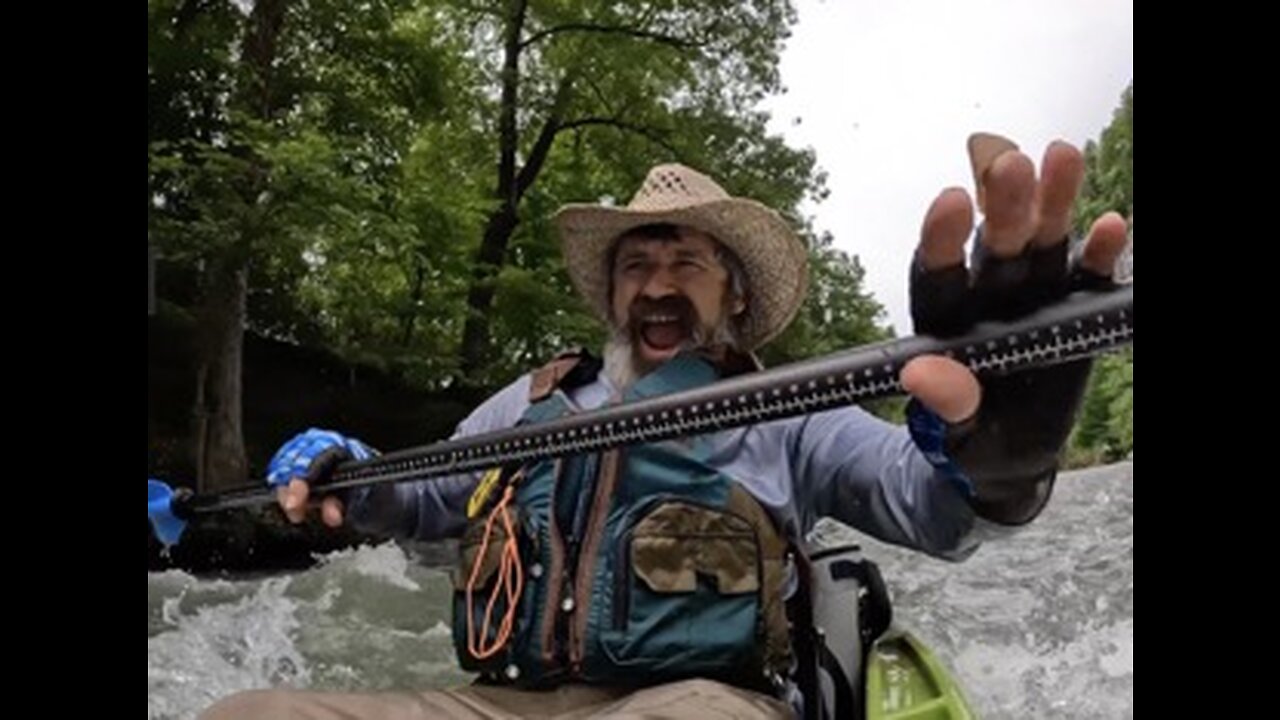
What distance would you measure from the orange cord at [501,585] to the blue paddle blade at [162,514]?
236 millimetres

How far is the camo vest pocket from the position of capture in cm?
63

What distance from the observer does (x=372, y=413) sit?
87 centimetres

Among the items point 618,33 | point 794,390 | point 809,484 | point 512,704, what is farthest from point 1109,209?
point 618,33

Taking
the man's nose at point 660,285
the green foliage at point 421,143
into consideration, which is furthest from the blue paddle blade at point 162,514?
the man's nose at point 660,285

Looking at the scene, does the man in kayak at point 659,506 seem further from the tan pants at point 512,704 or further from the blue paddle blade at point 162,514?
the blue paddle blade at point 162,514

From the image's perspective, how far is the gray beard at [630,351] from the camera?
2.29ft

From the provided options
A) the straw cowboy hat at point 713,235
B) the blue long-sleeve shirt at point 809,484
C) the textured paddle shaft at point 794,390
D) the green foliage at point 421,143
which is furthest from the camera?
the green foliage at point 421,143

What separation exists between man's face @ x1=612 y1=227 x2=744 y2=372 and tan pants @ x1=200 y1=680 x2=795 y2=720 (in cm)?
17

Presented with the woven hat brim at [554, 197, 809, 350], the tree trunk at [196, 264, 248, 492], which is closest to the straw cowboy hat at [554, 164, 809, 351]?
the woven hat brim at [554, 197, 809, 350]
